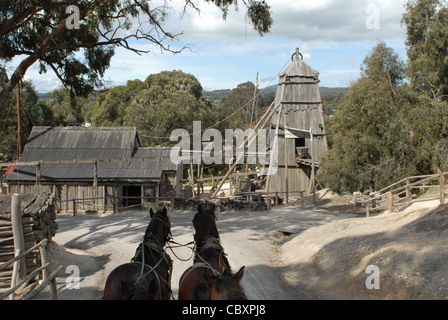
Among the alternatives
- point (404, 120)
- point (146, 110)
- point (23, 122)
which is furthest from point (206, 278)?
point (23, 122)

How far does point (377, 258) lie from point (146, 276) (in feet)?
18.5

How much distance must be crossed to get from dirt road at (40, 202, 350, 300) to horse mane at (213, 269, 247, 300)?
175 inches

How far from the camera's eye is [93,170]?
26.4 meters

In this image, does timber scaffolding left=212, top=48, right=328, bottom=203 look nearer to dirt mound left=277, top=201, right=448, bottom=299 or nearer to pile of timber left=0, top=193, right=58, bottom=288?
dirt mound left=277, top=201, right=448, bottom=299

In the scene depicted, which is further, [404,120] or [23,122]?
[23,122]

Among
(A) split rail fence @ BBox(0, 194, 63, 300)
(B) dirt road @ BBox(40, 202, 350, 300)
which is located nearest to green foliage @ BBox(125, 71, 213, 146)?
(B) dirt road @ BBox(40, 202, 350, 300)

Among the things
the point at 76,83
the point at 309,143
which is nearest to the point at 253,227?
the point at 76,83

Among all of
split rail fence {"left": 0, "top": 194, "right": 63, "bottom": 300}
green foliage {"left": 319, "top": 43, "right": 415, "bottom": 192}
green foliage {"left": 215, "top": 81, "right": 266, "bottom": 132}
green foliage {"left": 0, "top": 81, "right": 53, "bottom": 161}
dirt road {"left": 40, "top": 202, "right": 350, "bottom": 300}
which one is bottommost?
dirt road {"left": 40, "top": 202, "right": 350, "bottom": 300}

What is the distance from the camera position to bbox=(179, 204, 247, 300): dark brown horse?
3.89 metres

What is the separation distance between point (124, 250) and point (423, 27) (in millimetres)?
18646

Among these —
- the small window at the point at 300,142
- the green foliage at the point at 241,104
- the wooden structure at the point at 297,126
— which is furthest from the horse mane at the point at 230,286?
the green foliage at the point at 241,104

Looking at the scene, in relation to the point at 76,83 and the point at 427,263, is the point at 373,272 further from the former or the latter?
the point at 76,83

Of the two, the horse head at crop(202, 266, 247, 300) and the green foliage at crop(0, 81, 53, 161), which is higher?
the green foliage at crop(0, 81, 53, 161)

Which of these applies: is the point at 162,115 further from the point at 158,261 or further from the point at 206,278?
the point at 206,278
